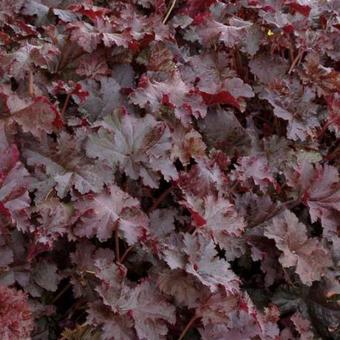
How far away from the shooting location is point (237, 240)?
223 centimetres

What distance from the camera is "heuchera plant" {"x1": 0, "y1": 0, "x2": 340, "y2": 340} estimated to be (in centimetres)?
194

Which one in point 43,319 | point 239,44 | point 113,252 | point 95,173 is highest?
point 239,44

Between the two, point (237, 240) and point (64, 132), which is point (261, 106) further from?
point (64, 132)

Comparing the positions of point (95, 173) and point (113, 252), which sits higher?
point (95, 173)

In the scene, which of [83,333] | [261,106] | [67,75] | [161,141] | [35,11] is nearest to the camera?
[83,333]

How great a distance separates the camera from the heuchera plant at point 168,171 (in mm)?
1936

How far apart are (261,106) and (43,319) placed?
1327 millimetres

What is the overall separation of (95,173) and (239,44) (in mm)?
1002

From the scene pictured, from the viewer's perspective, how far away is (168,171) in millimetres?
2145

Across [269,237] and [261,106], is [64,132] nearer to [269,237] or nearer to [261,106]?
[269,237]

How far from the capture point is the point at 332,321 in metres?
2.31

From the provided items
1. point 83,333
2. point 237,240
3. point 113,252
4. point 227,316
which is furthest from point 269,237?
point 83,333

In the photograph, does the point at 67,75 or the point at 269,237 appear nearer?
the point at 269,237

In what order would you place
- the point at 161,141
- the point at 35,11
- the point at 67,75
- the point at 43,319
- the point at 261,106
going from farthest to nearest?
the point at 261,106, the point at 35,11, the point at 67,75, the point at 161,141, the point at 43,319
